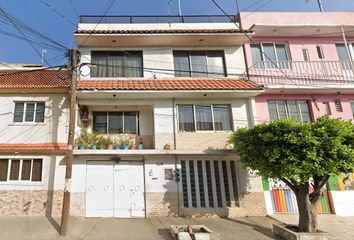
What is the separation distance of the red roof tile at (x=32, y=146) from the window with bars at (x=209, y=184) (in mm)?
5825

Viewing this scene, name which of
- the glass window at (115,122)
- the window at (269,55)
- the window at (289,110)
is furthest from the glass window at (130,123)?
the window at (269,55)

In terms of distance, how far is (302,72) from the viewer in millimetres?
14039

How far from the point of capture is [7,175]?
35.9 feet

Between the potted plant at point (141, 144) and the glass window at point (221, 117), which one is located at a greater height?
the glass window at point (221, 117)

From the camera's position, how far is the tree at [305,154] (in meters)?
8.24

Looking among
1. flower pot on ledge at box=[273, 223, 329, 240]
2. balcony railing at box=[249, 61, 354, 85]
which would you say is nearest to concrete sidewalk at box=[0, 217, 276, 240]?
flower pot on ledge at box=[273, 223, 329, 240]

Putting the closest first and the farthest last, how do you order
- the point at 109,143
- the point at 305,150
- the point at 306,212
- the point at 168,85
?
the point at 305,150 → the point at 306,212 → the point at 109,143 → the point at 168,85

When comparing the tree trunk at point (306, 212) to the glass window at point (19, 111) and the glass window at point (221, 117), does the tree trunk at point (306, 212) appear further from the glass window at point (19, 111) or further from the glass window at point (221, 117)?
the glass window at point (19, 111)

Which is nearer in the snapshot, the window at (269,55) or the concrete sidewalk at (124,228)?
the concrete sidewalk at (124,228)

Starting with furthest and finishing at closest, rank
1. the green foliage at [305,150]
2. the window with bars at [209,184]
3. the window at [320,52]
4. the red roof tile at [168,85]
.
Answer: the window at [320,52] < the red roof tile at [168,85] < the window with bars at [209,184] < the green foliage at [305,150]

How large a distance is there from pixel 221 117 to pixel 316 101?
224 inches

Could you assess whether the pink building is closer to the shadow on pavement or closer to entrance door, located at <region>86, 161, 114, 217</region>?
the shadow on pavement

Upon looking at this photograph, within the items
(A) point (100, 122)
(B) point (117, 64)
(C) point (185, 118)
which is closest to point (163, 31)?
(B) point (117, 64)

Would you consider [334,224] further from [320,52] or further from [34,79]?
[34,79]
